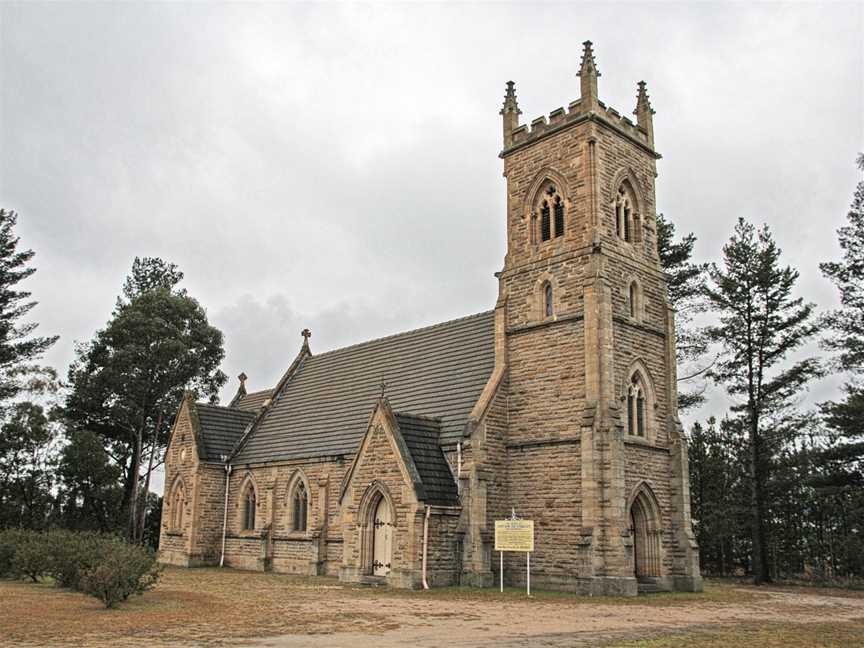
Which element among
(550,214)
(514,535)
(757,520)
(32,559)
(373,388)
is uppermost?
(550,214)

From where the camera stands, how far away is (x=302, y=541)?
31.8 metres

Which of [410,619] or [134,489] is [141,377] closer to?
[134,489]

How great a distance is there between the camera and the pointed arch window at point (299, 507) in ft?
107

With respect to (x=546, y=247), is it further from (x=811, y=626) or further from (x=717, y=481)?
(x=717, y=481)

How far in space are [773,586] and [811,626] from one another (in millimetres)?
15668

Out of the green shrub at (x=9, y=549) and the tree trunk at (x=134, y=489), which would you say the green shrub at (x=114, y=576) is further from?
the tree trunk at (x=134, y=489)

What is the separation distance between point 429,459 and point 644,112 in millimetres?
Answer: 15025

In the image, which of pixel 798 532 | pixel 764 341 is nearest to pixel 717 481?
pixel 798 532

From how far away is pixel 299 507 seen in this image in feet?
108

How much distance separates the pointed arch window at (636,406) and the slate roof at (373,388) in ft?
16.9

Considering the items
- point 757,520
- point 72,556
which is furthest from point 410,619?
point 757,520

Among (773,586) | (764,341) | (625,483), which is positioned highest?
(764,341)

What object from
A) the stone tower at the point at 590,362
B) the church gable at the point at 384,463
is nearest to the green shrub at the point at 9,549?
the church gable at the point at 384,463

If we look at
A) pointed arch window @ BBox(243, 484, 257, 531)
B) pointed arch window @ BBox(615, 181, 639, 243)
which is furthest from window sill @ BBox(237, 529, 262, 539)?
pointed arch window @ BBox(615, 181, 639, 243)
